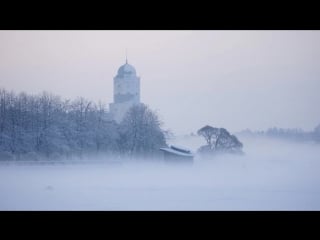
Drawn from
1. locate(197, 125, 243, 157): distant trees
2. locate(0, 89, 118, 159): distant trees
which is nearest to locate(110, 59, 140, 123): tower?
locate(0, 89, 118, 159): distant trees

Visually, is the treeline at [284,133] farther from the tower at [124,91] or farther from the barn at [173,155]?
the tower at [124,91]

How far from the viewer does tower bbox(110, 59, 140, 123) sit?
545 centimetres

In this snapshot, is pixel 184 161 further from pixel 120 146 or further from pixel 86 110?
pixel 86 110

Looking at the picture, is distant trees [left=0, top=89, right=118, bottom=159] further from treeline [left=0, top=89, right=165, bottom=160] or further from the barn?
the barn

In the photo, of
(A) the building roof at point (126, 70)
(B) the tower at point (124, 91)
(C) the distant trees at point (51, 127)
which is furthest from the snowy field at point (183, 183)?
(A) the building roof at point (126, 70)

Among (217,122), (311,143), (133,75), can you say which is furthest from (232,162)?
(133,75)

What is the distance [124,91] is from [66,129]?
684 millimetres

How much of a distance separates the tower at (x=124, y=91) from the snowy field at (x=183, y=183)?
21.1 inches

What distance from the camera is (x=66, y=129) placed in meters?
5.48

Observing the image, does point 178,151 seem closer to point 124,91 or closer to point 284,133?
point 124,91

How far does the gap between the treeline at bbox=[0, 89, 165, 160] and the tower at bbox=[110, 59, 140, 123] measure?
66 millimetres

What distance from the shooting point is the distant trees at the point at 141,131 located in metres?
5.50

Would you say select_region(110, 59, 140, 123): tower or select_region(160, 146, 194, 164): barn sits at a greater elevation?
select_region(110, 59, 140, 123): tower
